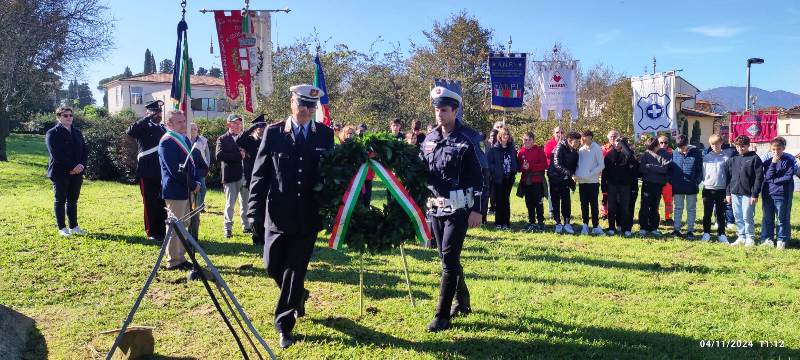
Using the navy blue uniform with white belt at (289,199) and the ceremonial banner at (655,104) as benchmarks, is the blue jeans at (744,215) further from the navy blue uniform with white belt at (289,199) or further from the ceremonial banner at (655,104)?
the navy blue uniform with white belt at (289,199)

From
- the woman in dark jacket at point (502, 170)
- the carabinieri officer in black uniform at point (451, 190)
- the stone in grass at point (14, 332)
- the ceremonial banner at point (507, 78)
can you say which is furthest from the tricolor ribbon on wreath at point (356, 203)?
the ceremonial banner at point (507, 78)

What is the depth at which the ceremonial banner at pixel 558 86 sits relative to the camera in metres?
16.3

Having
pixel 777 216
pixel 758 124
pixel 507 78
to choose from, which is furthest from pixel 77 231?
pixel 758 124

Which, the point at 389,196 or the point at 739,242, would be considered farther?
the point at 739,242

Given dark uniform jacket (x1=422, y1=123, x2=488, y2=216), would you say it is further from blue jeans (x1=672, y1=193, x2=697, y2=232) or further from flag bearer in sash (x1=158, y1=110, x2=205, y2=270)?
blue jeans (x1=672, y1=193, x2=697, y2=232)

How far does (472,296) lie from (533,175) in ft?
18.2

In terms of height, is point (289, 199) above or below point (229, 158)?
below

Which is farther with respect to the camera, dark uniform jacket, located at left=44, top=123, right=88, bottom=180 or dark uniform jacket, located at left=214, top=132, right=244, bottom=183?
dark uniform jacket, located at left=214, top=132, right=244, bottom=183

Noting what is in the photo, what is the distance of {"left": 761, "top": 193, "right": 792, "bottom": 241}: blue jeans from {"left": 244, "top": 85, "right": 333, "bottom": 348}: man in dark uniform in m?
8.64

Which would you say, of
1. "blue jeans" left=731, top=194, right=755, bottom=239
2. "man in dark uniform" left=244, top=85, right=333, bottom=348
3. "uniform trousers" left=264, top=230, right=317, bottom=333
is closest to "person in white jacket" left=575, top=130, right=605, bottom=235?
Result: "blue jeans" left=731, top=194, right=755, bottom=239

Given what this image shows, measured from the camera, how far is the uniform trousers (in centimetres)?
512

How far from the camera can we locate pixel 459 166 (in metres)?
5.32

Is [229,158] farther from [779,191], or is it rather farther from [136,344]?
[779,191]

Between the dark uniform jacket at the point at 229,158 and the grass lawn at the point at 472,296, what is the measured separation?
3.55 ft
